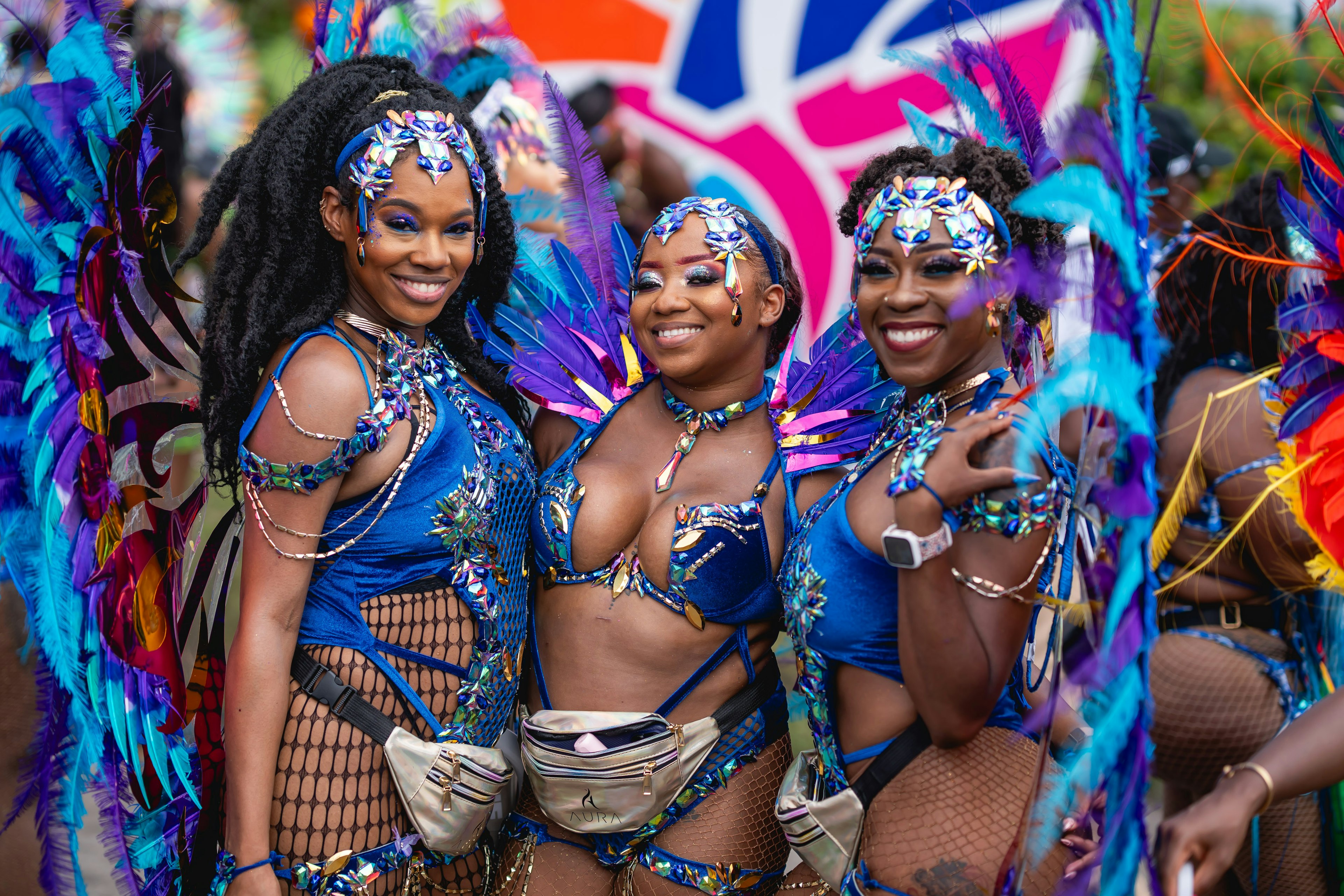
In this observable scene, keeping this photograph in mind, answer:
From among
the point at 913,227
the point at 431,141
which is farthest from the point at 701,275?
the point at 431,141

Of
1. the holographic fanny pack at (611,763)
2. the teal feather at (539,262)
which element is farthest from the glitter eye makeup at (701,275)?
the holographic fanny pack at (611,763)

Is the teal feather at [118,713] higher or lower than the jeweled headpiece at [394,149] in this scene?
lower

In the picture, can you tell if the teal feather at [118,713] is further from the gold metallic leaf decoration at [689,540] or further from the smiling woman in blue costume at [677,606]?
the gold metallic leaf decoration at [689,540]

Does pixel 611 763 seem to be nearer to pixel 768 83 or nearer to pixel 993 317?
pixel 993 317

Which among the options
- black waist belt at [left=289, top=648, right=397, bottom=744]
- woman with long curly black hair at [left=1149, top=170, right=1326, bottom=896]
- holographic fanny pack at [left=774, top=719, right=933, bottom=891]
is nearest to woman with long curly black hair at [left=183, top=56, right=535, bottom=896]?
black waist belt at [left=289, top=648, right=397, bottom=744]

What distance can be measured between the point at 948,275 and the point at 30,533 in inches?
82.9

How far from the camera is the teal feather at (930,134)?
2867mm

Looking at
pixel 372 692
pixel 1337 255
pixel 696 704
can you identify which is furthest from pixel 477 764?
pixel 1337 255

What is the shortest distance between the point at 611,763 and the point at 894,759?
0.64 metres

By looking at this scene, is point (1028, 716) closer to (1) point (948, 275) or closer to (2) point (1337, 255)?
(1) point (948, 275)

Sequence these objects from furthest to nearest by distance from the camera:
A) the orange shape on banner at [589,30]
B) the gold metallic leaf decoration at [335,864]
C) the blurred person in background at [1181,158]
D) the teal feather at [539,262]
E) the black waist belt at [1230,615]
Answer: the orange shape on banner at [589,30], the blurred person in background at [1181,158], the black waist belt at [1230,615], the teal feather at [539,262], the gold metallic leaf decoration at [335,864]

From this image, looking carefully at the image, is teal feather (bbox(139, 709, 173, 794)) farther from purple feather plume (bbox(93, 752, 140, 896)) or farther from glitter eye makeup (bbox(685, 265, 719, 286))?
glitter eye makeup (bbox(685, 265, 719, 286))

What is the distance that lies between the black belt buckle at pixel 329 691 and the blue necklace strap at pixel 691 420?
0.88 m

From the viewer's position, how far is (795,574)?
240 cm
